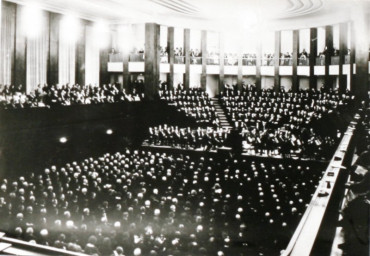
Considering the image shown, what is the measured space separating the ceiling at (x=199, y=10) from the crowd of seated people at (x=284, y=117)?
3378 mm

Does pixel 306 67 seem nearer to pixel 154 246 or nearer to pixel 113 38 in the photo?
pixel 113 38

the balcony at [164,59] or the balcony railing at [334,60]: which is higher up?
the balcony at [164,59]

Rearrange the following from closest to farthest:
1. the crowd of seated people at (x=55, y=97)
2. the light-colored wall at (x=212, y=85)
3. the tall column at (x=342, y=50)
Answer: the crowd of seated people at (x=55, y=97), the tall column at (x=342, y=50), the light-colored wall at (x=212, y=85)

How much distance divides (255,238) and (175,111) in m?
11.0

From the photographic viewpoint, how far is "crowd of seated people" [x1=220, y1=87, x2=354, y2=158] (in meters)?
12.5

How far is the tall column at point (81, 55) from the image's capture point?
59.0 ft

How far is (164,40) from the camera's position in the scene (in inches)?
1013

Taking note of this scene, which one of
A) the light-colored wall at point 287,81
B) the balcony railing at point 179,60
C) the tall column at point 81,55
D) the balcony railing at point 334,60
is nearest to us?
the tall column at point 81,55

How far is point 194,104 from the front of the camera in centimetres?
1806

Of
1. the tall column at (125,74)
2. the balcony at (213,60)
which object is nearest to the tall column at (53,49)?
the tall column at (125,74)

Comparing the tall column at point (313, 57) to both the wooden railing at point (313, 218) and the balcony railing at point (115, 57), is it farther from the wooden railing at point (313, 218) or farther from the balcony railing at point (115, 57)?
the wooden railing at point (313, 218)

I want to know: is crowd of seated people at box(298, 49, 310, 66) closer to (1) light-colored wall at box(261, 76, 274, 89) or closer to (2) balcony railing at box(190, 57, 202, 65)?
(1) light-colored wall at box(261, 76, 274, 89)

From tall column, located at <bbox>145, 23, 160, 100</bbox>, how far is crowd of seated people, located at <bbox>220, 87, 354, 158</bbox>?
137 inches

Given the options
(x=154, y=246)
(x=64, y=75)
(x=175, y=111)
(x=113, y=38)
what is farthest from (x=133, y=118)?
(x=154, y=246)
